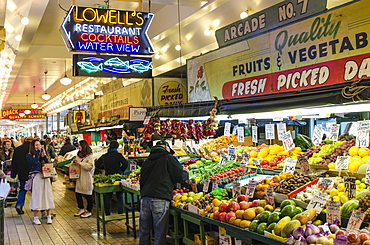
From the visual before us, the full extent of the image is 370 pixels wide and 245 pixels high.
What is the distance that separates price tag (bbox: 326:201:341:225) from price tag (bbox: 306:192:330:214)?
0.45 ft

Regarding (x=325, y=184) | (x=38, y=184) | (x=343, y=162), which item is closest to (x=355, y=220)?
(x=325, y=184)

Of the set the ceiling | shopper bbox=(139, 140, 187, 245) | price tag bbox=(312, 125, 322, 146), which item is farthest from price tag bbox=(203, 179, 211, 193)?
the ceiling

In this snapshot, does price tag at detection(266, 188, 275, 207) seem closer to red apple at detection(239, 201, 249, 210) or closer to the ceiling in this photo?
red apple at detection(239, 201, 249, 210)

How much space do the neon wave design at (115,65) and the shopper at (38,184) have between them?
8.29 ft

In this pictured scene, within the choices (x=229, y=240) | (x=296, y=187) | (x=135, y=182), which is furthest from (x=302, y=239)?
(x=135, y=182)

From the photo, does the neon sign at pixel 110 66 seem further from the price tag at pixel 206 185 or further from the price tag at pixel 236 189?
the price tag at pixel 236 189

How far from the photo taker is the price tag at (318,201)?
4.00 m

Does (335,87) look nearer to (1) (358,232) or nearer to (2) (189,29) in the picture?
(1) (358,232)

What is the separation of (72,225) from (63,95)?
16.8 meters

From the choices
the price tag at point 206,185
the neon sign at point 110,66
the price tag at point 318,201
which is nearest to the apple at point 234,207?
the price tag at point 318,201

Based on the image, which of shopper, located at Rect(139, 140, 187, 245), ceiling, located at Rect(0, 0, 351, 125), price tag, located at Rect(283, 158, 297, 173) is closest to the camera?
price tag, located at Rect(283, 158, 297, 173)

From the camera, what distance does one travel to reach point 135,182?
7039 millimetres

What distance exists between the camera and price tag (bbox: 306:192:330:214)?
400cm

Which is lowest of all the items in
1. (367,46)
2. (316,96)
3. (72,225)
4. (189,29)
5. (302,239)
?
(72,225)
